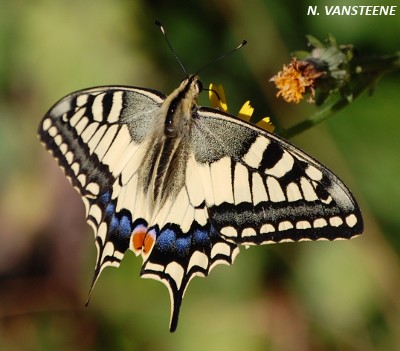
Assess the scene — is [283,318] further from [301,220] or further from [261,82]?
[301,220]

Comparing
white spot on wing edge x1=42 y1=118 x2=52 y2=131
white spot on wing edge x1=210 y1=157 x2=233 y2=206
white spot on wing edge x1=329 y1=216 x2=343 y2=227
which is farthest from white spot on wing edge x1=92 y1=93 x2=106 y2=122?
white spot on wing edge x1=329 y1=216 x2=343 y2=227

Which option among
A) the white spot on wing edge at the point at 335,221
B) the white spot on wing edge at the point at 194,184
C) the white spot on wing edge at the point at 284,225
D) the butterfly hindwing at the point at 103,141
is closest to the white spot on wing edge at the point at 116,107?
the butterfly hindwing at the point at 103,141

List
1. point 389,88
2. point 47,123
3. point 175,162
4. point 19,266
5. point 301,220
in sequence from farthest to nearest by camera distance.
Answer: point 19,266 → point 389,88 → point 47,123 → point 175,162 → point 301,220

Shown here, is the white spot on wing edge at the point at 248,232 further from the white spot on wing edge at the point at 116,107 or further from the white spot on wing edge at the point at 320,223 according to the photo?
the white spot on wing edge at the point at 116,107

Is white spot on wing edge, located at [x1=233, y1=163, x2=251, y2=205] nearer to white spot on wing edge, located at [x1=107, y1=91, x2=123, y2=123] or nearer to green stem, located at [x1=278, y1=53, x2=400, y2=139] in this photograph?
green stem, located at [x1=278, y1=53, x2=400, y2=139]

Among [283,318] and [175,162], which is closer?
[175,162]

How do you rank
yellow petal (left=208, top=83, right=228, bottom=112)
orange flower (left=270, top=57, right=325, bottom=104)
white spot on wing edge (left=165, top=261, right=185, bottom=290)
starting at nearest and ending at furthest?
white spot on wing edge (left=165, top=261, right=185, bottom=290) < orange flower (left=270, top=57, right=325, bottom=104) < yellow petal (left=208, top=83, right=228, bottom=112)

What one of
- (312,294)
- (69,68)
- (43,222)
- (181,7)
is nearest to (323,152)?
(312,294)
